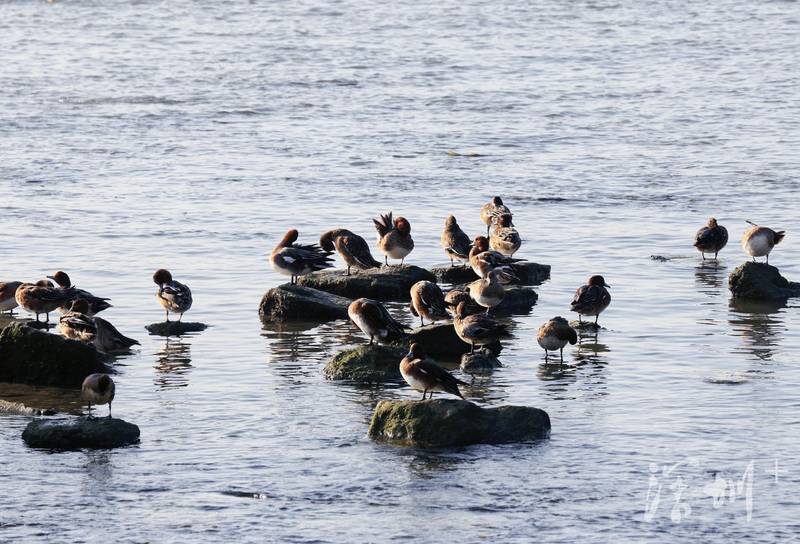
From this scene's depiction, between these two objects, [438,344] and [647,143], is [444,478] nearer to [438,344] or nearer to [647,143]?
[438,344]

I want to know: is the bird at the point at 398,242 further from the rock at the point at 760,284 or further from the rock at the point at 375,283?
the rock at the point at 760,284

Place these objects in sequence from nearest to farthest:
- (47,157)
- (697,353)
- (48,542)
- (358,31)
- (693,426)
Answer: (48,542) → (693,426) → (697,353) → (47,157) → (358,31)

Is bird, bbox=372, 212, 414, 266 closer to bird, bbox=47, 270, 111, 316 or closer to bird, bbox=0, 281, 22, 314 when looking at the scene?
bird, bbox=47, 270, 111, 316

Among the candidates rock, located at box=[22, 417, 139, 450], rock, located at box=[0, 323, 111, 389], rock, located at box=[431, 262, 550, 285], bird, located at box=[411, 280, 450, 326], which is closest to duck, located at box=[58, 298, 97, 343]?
rock, located at box=[0, 323, 111, 389]

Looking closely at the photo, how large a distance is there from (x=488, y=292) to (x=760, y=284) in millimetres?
4146

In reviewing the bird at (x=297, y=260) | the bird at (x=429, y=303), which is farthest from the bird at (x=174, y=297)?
the bird at (x=429, y=303)

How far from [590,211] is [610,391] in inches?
457

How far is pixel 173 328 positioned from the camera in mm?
19906

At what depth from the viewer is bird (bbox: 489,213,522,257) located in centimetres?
2352

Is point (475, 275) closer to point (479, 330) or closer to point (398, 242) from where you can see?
point (398, 242)

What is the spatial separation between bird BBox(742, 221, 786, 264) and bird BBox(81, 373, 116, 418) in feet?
38.4

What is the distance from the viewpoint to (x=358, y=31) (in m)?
54.8

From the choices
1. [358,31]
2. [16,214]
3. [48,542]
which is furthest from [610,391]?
[358,31]

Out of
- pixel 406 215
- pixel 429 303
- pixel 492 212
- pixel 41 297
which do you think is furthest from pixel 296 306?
pixel 406 215
